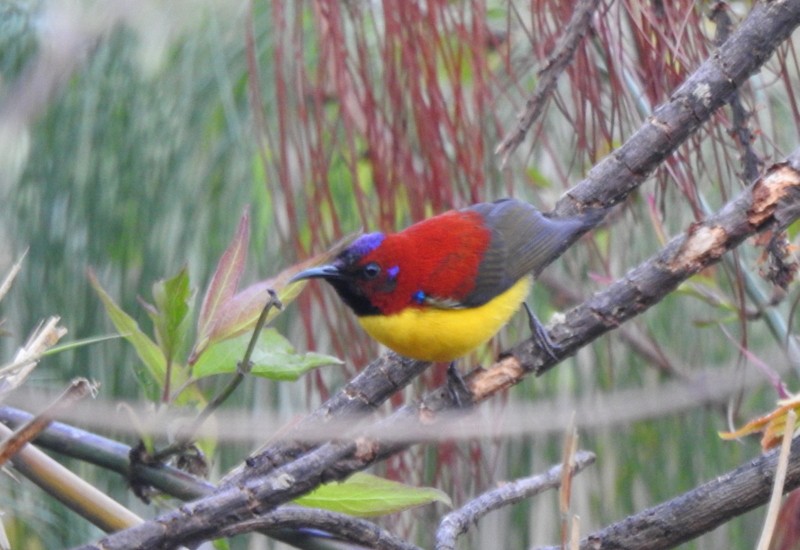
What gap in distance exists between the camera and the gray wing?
3.82 feet

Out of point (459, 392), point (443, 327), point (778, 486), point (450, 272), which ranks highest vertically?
point (450, 272)

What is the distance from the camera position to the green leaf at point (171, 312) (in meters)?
0.75

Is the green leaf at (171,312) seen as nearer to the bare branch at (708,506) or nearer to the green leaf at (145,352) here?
the green leaf at (145,352)

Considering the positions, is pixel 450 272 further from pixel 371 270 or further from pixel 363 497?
pixel 363 497

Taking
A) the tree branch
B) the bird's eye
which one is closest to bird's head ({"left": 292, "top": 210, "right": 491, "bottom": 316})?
the bird's eye

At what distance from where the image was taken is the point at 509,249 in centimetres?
124

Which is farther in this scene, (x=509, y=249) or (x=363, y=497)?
(x=509, y=249)

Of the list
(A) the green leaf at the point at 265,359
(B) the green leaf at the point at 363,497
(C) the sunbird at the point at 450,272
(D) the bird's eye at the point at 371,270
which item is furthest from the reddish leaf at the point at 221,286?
(D) the bird's eye at the point at 371,270

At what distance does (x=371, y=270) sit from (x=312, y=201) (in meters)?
0.11

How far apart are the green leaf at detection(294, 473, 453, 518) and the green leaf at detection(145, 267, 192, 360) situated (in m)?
0.15

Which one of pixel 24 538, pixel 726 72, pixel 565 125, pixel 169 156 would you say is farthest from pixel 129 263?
pixel 726 72

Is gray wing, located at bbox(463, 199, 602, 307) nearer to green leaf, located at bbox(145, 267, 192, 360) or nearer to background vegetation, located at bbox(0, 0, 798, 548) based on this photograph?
background vegetation, located at bbox(0, 0, 798, 548)

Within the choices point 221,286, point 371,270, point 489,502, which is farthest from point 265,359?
point 371,270

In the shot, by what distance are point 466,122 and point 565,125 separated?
1.27ft
